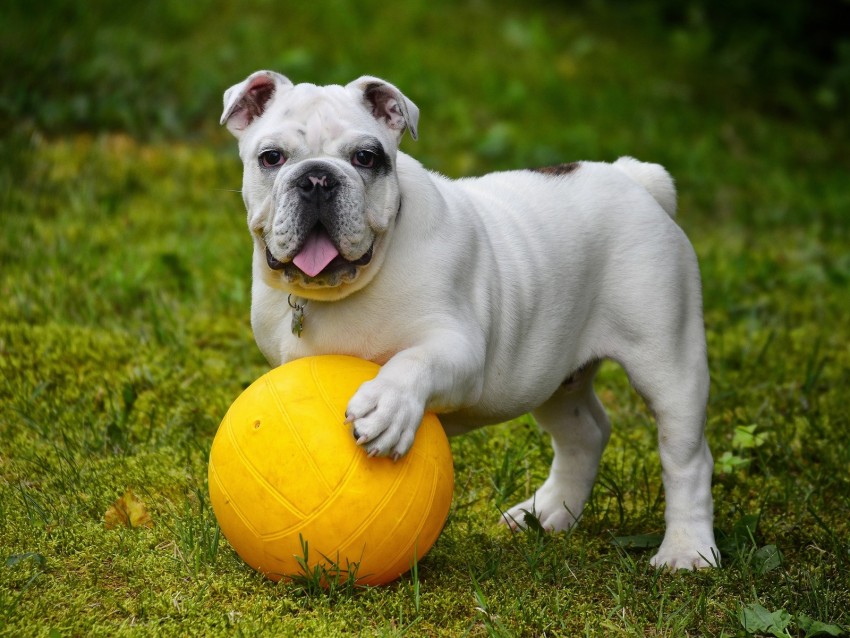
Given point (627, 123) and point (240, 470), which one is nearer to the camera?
point (240, 470)

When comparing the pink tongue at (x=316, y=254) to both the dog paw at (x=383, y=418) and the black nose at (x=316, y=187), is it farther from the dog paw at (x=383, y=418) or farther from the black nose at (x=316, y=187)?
the dog paw at (x=383, y=418)

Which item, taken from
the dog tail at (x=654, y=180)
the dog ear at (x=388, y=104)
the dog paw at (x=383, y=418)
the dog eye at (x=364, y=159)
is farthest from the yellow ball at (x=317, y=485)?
the dog tail at (x=654, y=180)

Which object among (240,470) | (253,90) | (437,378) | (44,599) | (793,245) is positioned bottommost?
(793,245)

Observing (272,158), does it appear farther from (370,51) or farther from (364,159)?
(370,51)

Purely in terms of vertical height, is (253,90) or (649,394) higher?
(253,90)

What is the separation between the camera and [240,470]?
3754 mm

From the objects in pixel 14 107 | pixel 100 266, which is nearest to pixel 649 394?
pixel 100 266

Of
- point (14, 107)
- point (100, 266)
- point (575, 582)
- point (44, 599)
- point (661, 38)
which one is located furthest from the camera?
point (661, 38)

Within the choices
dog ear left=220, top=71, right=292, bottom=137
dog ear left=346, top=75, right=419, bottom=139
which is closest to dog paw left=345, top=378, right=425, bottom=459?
dog ear left=346, top=75, right=419, bottom=139

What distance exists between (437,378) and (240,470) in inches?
28.9

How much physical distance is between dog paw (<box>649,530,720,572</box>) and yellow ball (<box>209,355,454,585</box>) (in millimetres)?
1107

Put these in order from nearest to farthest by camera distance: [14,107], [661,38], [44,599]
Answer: [44,599]
[14,107]
[661,38]

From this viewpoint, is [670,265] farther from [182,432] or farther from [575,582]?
[182,432]

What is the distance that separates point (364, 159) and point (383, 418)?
39.2 inches
